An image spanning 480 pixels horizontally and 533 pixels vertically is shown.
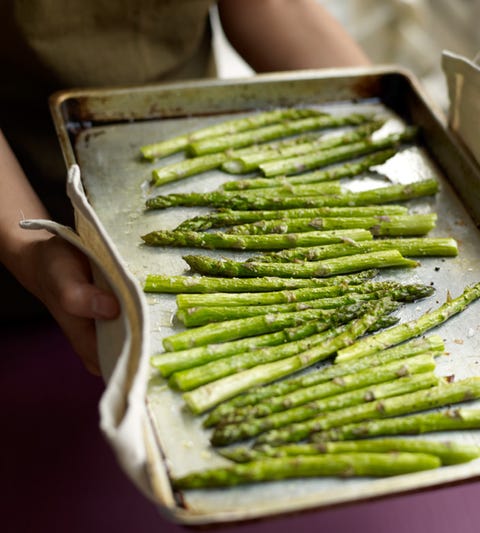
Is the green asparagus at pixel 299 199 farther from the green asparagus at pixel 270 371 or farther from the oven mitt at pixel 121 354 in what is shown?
the green asparagus at pixel 270 371

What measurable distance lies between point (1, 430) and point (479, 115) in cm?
270

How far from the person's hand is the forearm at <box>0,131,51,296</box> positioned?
0.20ft

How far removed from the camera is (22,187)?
112 inches

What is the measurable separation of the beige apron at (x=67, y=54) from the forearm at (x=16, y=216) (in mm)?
528

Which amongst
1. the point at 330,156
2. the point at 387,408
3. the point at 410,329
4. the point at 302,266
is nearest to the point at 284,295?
the point at 302,266

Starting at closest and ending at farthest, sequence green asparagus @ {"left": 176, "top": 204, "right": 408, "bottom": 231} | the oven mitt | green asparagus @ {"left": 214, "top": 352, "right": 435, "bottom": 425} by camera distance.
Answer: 1. the oven mitt
2. green asparagus @ {"left": 214, "top": 352, "right": 435, "bottom": 425}
3. green asparagus @ {"left": 176, "top": 204, "right": 408, "bottom": 231}

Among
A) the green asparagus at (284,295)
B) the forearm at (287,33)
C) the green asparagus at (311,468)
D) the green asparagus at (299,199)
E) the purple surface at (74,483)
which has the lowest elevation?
the purple surface at (74,483)

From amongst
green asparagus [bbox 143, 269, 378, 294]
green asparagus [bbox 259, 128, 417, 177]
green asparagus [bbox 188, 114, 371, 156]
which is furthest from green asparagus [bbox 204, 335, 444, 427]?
green asparagus [bbox 188, 114, 371, 156]

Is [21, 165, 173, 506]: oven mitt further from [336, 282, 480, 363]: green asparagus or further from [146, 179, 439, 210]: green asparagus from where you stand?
[336, 282, 480, 363]: green asparagus

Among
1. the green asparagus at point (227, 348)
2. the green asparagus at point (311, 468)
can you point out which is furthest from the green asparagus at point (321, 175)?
the green asparagus at point (311, 468)

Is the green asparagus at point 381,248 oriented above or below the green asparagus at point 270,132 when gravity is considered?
below

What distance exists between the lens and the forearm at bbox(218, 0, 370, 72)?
12.2 feet

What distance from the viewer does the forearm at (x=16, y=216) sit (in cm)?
263

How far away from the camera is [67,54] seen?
3.30 m
